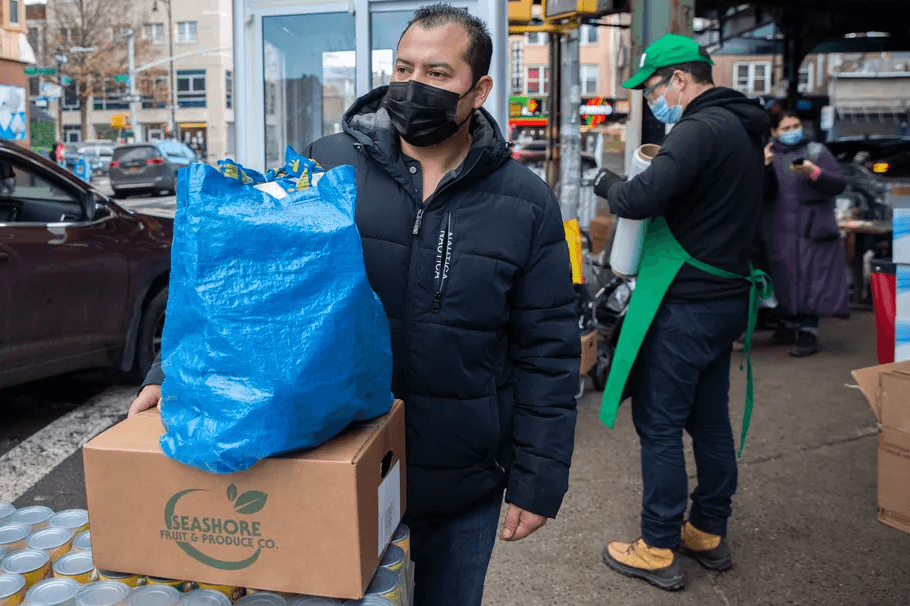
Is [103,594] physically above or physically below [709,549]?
above

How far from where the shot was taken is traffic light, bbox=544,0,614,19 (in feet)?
23.2

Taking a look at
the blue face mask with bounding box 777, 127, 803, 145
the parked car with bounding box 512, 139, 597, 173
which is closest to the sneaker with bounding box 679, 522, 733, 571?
the blue face mask with bounding box 777, 127, 803, 145

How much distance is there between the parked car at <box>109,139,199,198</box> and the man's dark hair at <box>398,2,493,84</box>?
2650cm

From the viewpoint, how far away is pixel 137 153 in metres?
27.3

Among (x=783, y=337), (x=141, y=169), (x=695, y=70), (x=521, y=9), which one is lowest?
(x=783, y=337)

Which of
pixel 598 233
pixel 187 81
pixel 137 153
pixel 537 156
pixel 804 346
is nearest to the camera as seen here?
pixel 804 346

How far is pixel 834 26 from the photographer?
1934 cm

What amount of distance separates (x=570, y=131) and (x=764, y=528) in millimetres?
5534

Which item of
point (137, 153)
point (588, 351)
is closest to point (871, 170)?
point (588, 351)

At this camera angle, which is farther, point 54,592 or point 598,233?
point 598,233

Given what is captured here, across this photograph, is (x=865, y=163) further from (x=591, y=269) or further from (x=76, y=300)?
(x=76, y=300)

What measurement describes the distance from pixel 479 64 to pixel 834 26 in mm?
20046

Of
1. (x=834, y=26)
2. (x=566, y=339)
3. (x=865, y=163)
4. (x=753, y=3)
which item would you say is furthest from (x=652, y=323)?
(x=834, y=26)

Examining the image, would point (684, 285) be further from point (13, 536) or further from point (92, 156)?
point (92, 156)
